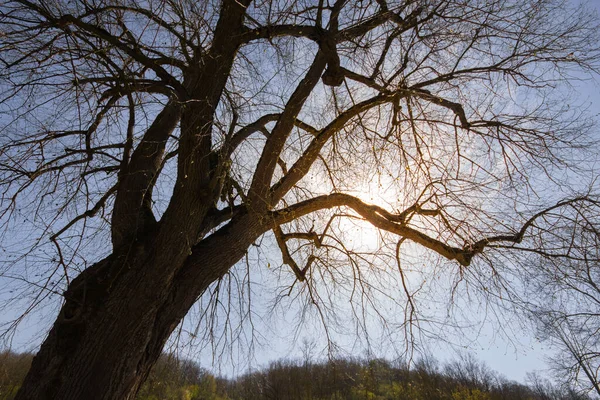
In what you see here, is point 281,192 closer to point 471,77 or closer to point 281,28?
point 281,28

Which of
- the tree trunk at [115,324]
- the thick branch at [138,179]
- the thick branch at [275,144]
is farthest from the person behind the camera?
the thick branch at [275,144]

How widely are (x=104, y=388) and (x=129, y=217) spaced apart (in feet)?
3.87

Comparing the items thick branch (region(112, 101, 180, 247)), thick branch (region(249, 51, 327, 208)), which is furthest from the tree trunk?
thick branch (region(249, 51, 327, 208))

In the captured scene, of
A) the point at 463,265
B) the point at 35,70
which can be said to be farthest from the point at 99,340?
the point at 463,265

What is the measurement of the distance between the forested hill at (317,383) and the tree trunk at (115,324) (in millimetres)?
503

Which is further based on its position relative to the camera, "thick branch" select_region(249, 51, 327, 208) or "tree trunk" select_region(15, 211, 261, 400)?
"thick branch" select_region(249, 51, 327, 208)

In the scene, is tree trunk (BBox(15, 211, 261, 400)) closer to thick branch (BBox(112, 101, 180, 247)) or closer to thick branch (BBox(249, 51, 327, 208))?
thick branch (BBox(112, 101, 180, 247))

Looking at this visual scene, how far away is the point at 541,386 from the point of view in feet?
111

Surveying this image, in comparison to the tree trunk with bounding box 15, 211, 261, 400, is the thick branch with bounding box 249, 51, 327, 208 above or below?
above

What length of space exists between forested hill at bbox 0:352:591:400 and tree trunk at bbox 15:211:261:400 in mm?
503

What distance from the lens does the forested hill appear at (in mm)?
2846

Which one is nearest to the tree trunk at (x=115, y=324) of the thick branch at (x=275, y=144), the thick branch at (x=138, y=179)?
the thick branch at (x=138, y=179)

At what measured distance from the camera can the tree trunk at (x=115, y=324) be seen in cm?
172

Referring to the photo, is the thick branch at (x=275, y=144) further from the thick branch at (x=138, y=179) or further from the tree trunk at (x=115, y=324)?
the thick branch at (x=138, y=179)
